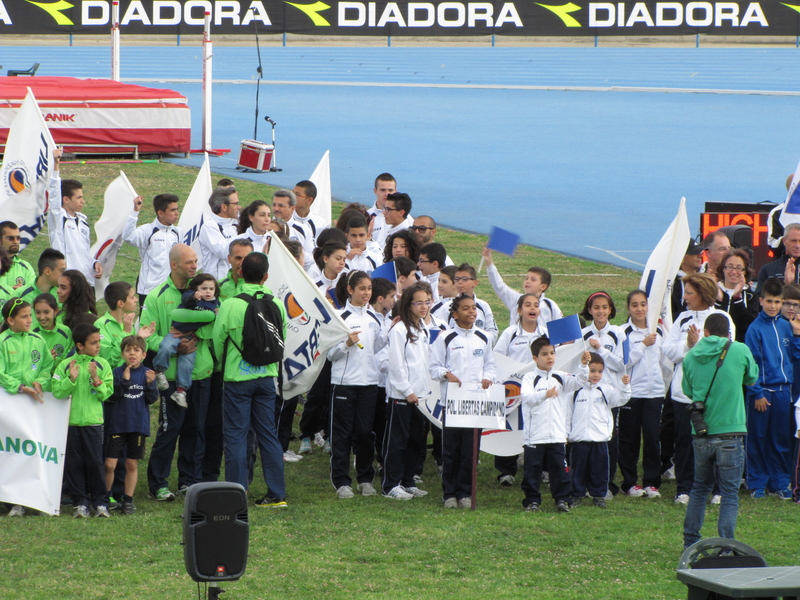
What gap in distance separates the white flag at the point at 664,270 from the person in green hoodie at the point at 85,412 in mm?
4164

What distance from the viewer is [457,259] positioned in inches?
707

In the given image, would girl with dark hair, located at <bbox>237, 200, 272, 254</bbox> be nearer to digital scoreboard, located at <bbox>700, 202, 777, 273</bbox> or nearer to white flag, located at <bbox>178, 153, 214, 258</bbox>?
white flag, located at <bbox>178, 153, 214, 258</bbox>

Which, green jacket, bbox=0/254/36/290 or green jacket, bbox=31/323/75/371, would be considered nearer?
green jacket, bbox=31/323/75/371

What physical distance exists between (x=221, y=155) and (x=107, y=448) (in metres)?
19.1

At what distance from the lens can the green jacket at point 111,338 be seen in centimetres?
794

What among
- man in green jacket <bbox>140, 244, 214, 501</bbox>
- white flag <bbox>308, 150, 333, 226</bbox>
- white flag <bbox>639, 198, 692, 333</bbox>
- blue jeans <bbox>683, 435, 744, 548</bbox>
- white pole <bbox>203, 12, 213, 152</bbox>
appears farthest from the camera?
white pole <bbox>203, 12, 213, 152</bbox>

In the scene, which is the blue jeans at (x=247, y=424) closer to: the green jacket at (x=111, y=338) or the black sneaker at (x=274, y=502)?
the black sneaker at (x=274, y=502)

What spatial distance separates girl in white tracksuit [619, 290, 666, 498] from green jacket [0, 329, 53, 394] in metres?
4.30

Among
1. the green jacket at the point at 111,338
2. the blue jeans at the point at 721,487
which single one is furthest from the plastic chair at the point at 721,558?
the green jacket at the point at 111,338

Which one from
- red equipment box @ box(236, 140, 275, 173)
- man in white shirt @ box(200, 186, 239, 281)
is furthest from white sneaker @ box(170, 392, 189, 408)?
red equipment box @ box(236, 140, 275, 173)

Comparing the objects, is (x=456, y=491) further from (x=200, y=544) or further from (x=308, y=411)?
(x=200, y=544)

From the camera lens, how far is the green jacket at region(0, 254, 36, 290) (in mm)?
9438

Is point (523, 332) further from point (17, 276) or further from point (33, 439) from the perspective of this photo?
point (17, 276)

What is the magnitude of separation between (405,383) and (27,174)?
14.8 feet
